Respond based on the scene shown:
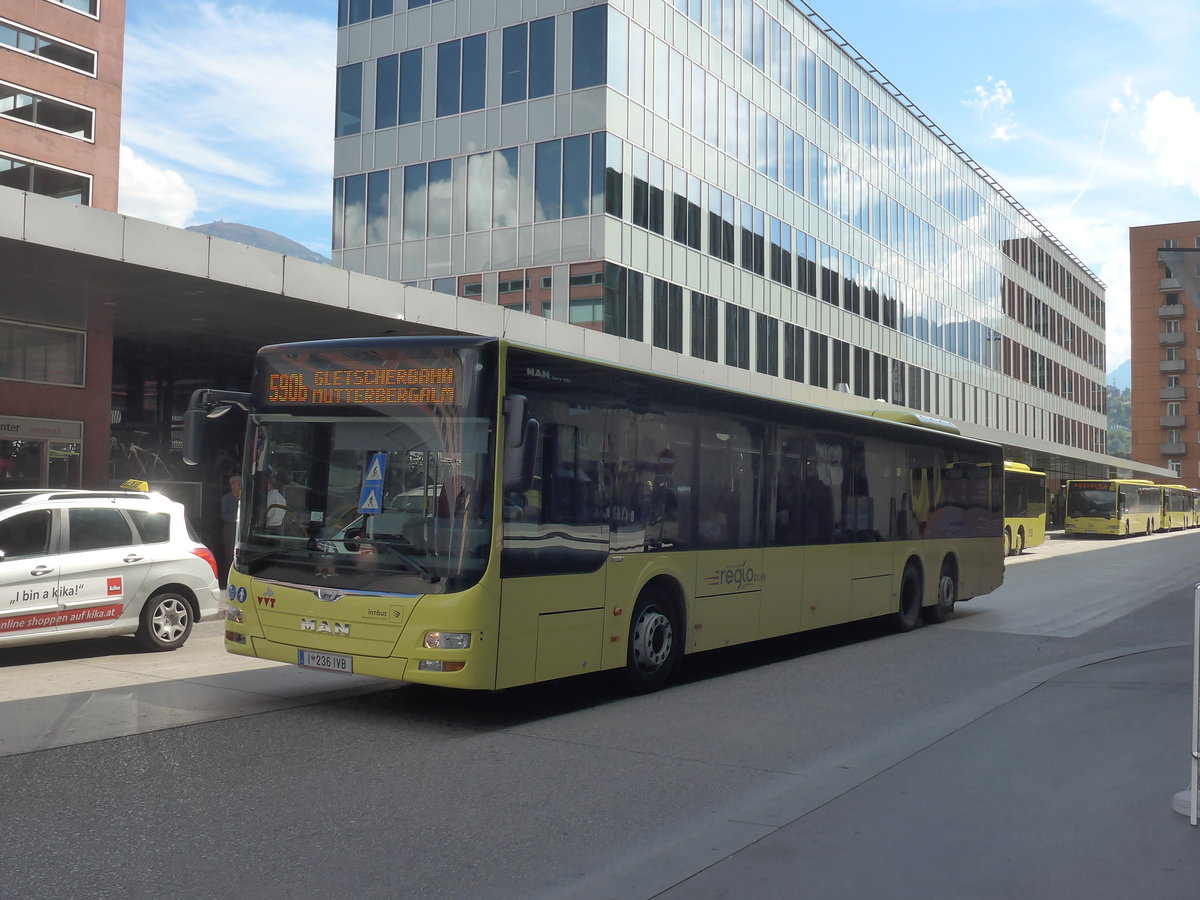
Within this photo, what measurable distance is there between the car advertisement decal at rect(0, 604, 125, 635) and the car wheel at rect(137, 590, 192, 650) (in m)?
0.37

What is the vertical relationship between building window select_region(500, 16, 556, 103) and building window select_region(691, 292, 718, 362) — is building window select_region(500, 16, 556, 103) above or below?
above

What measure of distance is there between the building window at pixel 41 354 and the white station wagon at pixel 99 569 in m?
11.2

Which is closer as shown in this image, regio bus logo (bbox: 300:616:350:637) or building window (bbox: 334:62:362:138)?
regio bus logo (bbox: 300:616:350:637)

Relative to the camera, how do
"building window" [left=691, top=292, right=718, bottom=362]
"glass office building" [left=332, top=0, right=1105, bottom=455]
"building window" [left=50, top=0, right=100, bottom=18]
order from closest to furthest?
"glass office building" [left=332, top=0, right=1105, bottom=455], "building window" [left=691, top=292, right=718, bottom=362], "building window" [left=50, top=0, right=100, bottom=18]

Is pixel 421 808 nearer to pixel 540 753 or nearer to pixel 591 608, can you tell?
pixel 540 753

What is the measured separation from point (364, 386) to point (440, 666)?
6.98 ft

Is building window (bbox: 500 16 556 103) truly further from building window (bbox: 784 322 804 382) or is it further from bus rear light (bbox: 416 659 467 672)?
bus rear light (bbox: 416 659 467 672)

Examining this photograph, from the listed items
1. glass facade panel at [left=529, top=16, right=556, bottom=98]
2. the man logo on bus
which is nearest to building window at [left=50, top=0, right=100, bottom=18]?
glass facade panel at [left=529, top=16, right=556, bottom=98]

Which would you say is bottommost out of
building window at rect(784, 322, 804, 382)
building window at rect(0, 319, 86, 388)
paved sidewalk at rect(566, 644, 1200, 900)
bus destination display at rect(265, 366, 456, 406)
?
paved sidewalk at rect(566, 644, 1200, 900)

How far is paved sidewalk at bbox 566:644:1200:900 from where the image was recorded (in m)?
4.78

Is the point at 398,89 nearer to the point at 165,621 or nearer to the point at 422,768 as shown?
the point at 165,621

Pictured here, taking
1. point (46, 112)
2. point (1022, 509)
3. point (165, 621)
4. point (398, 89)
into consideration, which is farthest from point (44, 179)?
point (1022, 509)

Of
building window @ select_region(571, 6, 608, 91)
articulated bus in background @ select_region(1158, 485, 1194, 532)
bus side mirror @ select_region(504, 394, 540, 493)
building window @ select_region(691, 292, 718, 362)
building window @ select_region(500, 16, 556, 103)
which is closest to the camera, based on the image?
bus side mirror @ select_region(504, 394, 540, 493)

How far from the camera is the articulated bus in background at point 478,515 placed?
→ 813cm
